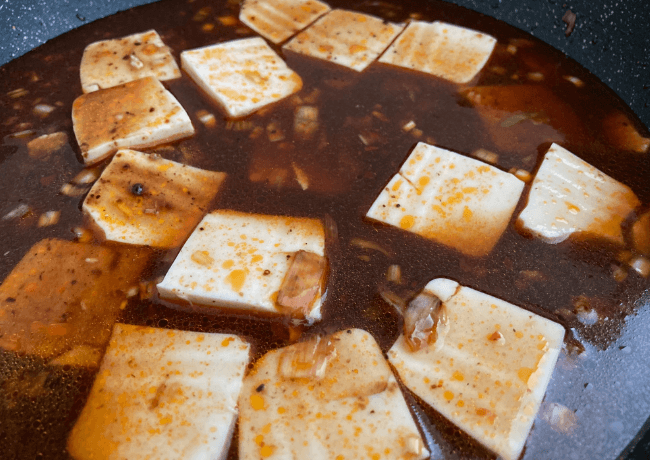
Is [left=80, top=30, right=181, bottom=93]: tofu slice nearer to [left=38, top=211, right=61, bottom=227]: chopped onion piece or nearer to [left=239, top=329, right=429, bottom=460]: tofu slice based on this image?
[left=38, top=211, right=61, bottom=227]: chopped onion piece

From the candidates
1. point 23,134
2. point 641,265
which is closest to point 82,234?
point 23,134

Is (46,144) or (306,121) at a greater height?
(306,121)

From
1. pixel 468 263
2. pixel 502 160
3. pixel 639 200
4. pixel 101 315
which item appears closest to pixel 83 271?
pixel 101 315

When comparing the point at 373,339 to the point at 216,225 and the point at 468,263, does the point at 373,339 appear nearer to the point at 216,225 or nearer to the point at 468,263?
the point at 468,263

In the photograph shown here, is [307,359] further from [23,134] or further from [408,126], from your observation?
[23,134]

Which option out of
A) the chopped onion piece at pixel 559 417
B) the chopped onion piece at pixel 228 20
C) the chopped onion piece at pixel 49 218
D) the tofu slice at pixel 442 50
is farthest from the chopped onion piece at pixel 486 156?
the chopped onion piece at pixel 49 218

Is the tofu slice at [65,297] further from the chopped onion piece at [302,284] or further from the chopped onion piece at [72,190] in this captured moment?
the chopped onion piece at [302,284]

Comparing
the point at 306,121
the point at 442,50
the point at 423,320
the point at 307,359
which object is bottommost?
the point at 307,359
